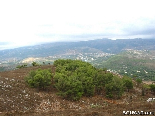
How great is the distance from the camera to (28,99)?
28.0 meters

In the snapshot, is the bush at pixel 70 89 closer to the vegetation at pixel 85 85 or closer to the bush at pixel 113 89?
the vegetation at pixel 85 85

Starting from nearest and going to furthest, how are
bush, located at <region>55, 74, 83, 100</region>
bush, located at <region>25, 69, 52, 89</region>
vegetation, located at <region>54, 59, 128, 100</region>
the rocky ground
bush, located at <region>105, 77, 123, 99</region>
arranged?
the rocky ground < bush, located at <region>55, 74, 83, 100</region> < vegetation, located at <region>54, 59, 128, 100</region> < bush, located at <region>25, 69, 52, 89</region> < bush, located at <region>105, 77, 123, 99</region>

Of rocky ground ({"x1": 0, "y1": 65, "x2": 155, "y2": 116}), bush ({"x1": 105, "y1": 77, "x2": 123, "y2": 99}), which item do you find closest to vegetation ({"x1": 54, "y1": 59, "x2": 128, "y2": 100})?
bush ({"x1": 105, "y1": 77, "x2": 123, "y2": 99})

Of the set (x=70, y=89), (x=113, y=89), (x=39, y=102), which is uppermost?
(x=70, y=89)

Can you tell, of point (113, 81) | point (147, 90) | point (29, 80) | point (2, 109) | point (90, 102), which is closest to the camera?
point (2, 109)

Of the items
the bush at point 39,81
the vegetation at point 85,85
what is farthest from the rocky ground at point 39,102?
A: the vegetation at point 85,85

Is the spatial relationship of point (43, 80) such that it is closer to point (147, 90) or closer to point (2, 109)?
point (2, 109)

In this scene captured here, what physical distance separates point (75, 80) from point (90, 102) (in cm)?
548

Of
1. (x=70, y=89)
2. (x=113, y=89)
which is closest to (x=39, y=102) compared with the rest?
(x=70, y=89)

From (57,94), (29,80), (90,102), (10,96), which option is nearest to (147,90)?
(90,102)

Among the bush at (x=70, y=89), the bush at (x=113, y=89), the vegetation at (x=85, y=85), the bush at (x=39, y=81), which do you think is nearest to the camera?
the bush at (x=70, y=89)

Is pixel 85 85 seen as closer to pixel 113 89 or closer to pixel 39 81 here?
pixel 113 89

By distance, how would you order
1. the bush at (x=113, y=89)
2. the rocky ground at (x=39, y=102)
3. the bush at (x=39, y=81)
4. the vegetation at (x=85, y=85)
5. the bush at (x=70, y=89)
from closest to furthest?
the rocky ground at (x=39, y=102)
the bush at (x=70, y=89)
the vegetation at (x=85, y=85)
the bush at (x=39, y=81)
the bush at (x=113, y=89)

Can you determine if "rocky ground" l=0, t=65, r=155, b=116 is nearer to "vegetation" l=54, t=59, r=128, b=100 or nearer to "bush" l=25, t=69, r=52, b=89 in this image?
"bush" l=25, t=69, r=52, b=89
